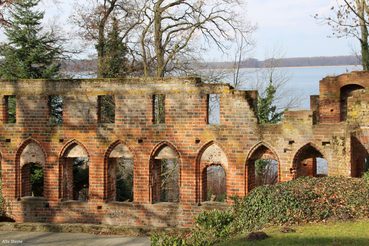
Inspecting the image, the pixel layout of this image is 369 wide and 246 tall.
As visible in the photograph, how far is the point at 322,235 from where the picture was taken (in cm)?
1149

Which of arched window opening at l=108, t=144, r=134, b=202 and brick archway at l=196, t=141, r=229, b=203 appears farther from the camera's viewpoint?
arched window opening at l=108, t=144, r=134, b=202

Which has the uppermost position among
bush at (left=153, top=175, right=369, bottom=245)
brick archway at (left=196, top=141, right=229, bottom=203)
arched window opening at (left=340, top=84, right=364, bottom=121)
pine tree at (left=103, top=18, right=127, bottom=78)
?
pine tree at (left=103, top=18, right=127, bottom=78)

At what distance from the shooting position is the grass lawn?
10992mm

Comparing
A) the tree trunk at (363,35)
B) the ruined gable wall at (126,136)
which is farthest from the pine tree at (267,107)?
the ruined gable wall at (126,136)

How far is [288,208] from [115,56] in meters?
18.1

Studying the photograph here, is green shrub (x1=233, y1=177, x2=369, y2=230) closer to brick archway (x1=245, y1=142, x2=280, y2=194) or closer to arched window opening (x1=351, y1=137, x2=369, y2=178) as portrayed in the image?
arched window opening (x1=351, y1=137, x2=369, y2=178)

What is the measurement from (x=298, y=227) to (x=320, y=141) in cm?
488

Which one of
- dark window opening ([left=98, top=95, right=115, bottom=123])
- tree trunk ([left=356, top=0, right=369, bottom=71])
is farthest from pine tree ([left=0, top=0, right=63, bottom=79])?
tree trunk ([left=356, top=0, right=369, bottom=71])

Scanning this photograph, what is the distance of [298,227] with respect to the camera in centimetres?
1238

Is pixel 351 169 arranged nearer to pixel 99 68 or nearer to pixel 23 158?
pixel 23 158

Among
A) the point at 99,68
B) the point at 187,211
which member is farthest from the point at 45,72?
the point at 187,211

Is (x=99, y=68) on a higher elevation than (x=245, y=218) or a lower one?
higher

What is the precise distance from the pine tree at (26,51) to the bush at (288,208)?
1365cm

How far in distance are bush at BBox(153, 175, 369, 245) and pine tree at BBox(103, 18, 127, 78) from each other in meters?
16.5
